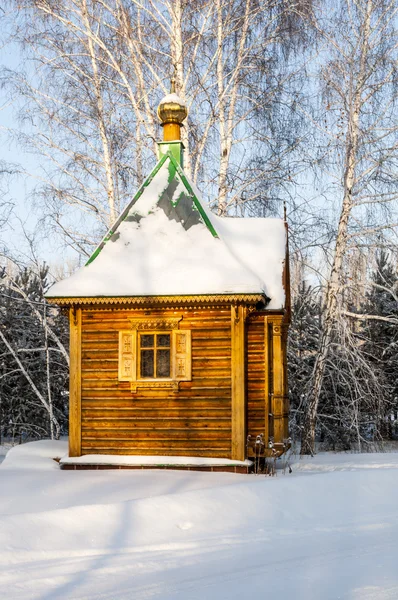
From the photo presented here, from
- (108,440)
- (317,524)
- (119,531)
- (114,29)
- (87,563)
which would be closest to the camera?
(87,563)

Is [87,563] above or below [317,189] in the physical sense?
below

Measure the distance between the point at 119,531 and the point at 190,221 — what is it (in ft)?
22.7

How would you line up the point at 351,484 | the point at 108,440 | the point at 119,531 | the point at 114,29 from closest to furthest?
the point at 119,531, the point at 351,484, the point at 108,440, the point at 114,29

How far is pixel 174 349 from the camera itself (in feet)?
40.2

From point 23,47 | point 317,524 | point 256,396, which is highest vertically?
point 23,47

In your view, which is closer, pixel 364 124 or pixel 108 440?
pixel 108 440

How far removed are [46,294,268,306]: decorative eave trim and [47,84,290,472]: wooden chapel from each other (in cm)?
2

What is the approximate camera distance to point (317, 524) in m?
8.26

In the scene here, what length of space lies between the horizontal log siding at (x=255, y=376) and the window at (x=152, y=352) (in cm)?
120

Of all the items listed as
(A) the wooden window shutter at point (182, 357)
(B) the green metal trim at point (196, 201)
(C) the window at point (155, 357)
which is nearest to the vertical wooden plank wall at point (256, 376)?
(A) the wooden window shutter at point (182, 357)

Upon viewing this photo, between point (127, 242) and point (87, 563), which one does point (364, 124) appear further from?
point (87, 563)

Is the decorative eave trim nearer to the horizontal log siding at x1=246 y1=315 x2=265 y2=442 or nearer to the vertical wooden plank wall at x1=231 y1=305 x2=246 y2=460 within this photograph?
the vertical wooden plank wall at x1=231 y1=305 x2=246 y2=460

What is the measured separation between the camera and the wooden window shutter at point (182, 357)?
12.2 metres

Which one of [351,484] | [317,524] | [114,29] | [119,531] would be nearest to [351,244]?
[114,29]
